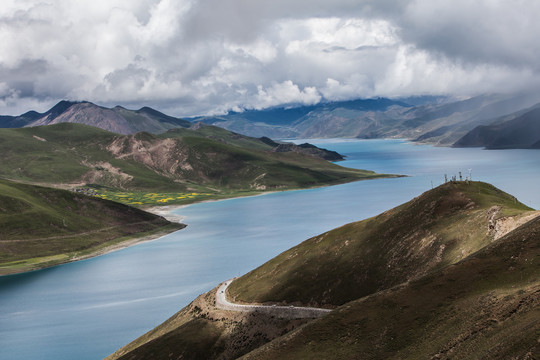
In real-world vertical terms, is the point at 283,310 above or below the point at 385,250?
below

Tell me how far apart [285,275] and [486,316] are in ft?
206

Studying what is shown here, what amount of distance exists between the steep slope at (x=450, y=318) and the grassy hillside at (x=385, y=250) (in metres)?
19.9

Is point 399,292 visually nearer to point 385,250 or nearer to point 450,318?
point 450,318

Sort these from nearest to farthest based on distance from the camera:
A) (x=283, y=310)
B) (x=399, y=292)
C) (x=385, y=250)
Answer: (x=399, y=292), (x=283, y=310), (x=385, y=250)

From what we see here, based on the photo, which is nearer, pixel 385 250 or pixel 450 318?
pixel 450 318

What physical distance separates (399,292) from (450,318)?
10.4 metres

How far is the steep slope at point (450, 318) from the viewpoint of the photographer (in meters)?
45.6

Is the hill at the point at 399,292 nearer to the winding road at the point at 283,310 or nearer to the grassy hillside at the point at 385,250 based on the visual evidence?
the grassy hillside at the point at 385,250

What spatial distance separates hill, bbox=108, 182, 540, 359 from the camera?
1997 inches

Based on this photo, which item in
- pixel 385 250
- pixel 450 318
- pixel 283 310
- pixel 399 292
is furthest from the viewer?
pixel 385 250

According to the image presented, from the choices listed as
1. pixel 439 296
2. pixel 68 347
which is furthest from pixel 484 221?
pixel 68 347

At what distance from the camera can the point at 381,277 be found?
9312 centimetres

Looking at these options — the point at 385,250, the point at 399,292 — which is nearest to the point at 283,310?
the point at 385,250

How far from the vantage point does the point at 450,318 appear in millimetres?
53562
